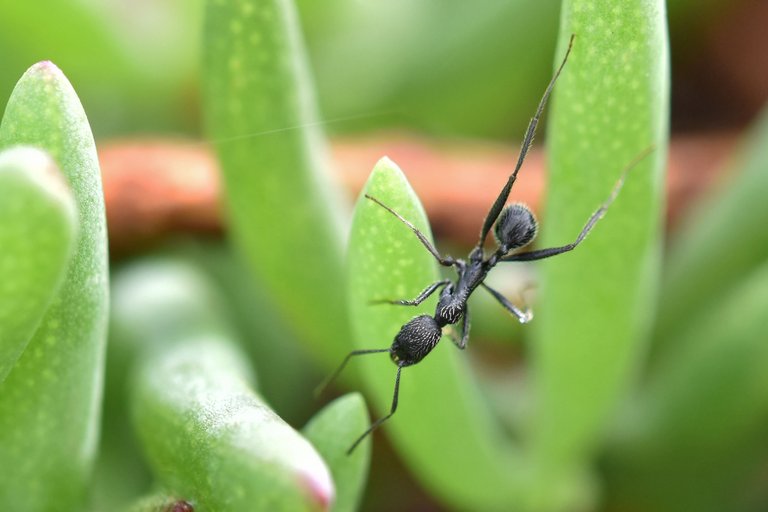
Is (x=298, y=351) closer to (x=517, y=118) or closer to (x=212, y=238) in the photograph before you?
(x=212, y=238)

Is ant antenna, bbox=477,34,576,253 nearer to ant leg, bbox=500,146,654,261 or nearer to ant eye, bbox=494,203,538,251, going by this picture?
ant eye, bbox=494,203,538,251

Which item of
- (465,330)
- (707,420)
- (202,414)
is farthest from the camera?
(465,330)

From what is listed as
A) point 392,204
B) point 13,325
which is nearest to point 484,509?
point 392,204

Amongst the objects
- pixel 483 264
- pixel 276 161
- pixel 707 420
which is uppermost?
pixel 276 161

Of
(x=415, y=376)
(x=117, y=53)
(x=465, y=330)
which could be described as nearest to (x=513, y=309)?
(x=465, y=330)

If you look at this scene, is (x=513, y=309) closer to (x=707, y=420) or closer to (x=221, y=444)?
(x=707, y=420)

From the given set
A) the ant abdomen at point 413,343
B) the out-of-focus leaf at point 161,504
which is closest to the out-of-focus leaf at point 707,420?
the ant abdomen at point 413,343

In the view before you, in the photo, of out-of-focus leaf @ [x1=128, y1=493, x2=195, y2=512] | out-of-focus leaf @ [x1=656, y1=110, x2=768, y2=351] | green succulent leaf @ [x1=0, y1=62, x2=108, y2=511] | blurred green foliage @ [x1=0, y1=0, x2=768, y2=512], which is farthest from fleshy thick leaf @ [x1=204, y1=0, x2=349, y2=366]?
out-of-focus leaf @ [x1=656, y1=110, x2=768, y2=351]

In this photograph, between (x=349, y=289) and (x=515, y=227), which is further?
(x=515, y=227)
